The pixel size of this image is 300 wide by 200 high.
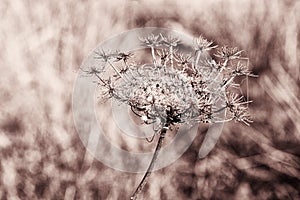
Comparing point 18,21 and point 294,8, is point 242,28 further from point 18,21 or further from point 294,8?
point 18,21

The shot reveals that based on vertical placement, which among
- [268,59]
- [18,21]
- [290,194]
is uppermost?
[18,21]

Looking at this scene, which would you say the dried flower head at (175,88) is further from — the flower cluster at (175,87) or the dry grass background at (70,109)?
the dry grass background at (70,109)

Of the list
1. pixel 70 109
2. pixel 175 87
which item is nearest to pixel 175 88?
pixel 175 87

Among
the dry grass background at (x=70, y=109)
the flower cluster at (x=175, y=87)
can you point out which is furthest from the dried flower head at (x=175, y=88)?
the dry grass background at (x=70, y=109)

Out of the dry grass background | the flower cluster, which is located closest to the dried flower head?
the flower cluster

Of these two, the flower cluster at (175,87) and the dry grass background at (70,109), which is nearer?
the flower cluster at (175,87)

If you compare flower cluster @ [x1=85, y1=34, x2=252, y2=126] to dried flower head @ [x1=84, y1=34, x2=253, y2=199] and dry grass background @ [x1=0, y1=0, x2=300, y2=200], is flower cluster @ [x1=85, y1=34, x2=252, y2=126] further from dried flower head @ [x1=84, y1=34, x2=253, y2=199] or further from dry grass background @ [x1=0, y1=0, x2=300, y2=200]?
dry grass background @ [x1=0, y1=0, x2=300, y2=200]

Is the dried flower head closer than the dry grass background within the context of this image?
Yes

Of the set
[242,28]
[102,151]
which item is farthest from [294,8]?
[102,151]

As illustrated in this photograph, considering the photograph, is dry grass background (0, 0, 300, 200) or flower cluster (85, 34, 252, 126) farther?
dry grass background (0, 0, 300, 200)
